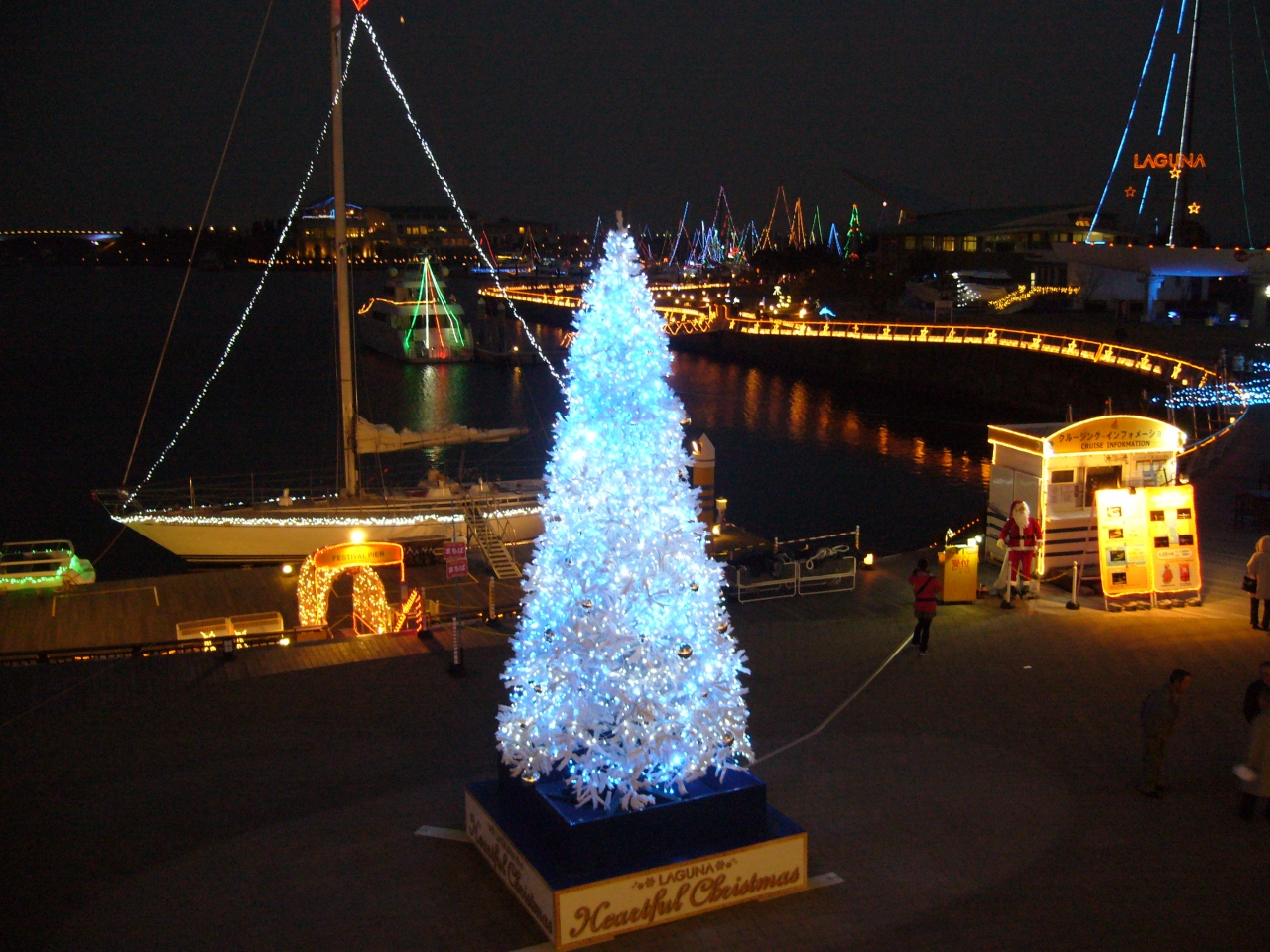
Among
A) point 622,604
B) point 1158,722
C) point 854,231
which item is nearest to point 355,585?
point 622,604

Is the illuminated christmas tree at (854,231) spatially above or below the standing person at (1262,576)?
above

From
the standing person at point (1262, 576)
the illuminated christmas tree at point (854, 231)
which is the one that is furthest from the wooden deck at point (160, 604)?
the illuminated christmas tree at point (854, 231)

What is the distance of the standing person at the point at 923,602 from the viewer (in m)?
9.88

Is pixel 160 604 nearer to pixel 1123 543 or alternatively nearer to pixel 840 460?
pixel 1123 543

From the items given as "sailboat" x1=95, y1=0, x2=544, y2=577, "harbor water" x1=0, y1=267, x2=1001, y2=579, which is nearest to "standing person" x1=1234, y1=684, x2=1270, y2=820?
"sailboat" x1=95, y1=0, x2=544, y2=577

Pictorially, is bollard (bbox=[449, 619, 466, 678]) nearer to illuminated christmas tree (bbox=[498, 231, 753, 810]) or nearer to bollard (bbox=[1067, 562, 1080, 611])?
illuminated christmas tree (bbox=[498, 231, 753, 810])

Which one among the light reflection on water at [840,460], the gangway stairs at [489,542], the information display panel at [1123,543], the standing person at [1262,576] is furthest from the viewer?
the light reflection on water at [840,460]

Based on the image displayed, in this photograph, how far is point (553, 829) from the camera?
5.75m

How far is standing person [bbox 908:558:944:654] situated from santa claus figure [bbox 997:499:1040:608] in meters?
1.90

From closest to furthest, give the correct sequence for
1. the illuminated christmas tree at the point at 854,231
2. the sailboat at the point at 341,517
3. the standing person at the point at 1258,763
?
the standing person at the point at 1258,763 → the sailboat at the point at 341,517 → the illuminated christmas tree at the point at 854,231

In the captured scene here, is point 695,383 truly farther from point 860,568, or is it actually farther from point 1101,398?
point 860,568

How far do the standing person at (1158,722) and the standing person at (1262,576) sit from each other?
4.29 m

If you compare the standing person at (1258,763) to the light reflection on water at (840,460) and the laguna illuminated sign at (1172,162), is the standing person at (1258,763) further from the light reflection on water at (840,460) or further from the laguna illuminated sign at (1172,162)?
the laguna illuminated sign at (1172,162)

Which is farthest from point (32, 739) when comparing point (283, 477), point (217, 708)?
point (283, 477)
